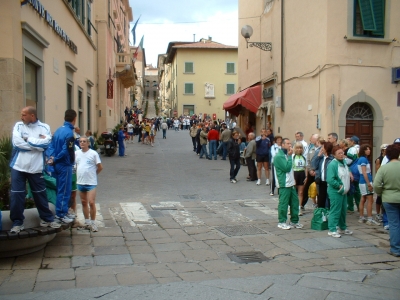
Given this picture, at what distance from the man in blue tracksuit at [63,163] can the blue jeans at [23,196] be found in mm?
498

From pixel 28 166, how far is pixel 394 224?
553 centimetres

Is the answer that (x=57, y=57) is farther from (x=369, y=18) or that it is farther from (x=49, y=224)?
(x=369, y=18)

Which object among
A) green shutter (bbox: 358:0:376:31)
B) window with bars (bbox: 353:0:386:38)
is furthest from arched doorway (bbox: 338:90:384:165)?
green shutter (bbox: 358:0:376:31)

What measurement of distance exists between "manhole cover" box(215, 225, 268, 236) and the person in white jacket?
10.1 feet

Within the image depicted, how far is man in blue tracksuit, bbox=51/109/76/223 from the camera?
6.97 metres

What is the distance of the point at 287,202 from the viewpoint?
8148 millimetres

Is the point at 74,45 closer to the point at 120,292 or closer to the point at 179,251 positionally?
the point at 179,251

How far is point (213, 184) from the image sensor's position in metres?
13.8

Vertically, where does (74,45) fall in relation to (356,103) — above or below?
above

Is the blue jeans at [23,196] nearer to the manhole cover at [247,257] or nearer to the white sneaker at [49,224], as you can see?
the white sneaker at [49,224]

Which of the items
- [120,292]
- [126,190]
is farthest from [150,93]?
[120,292]

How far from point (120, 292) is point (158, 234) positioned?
2.72m

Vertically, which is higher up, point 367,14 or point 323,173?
point 367,14

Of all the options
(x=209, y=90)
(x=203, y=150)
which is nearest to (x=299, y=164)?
(x=203, y=150)
